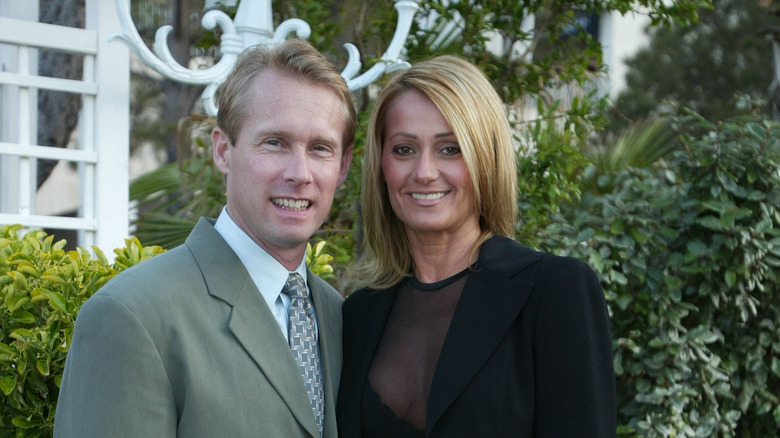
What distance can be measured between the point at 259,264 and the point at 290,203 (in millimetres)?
193

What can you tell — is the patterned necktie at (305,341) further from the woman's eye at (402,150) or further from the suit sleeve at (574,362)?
the suit sleeve at (574,362)

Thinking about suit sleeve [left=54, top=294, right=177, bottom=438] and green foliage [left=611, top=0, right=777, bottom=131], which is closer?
suit sleeve [left=54, top=294, right=177, bottom=438]

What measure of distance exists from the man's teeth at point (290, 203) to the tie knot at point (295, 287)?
21 centimetres

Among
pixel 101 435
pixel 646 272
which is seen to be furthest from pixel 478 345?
pixel 646 272

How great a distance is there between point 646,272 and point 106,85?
284 cm

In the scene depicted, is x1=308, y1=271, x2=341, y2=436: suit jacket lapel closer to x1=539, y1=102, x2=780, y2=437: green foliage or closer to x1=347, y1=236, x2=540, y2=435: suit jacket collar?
x1=347, y1=236, x2=540, y2=435: suit jacket collar

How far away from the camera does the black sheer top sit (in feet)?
8.54

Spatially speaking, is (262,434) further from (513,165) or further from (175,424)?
(513,165)

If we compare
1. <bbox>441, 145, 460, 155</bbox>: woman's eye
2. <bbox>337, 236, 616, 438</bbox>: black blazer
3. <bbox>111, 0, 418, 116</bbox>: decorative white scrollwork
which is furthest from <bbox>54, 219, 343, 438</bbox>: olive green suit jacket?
<bbox>111, 0, 418, 116</bbox>: decorative white scrollwork

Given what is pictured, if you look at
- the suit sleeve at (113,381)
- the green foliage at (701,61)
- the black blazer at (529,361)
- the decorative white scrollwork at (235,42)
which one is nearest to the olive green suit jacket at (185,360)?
the suit sleeve at (113,381)

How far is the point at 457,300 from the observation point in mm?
2734

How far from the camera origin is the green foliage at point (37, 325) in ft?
9.59

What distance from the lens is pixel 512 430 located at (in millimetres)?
2441

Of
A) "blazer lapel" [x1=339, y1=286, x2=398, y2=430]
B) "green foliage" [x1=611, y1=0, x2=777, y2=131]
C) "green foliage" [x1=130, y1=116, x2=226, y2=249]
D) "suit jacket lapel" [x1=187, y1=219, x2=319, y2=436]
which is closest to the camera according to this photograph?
"suit jacket lapel" [x1=187, y1=219, x2=319, y2=436]
